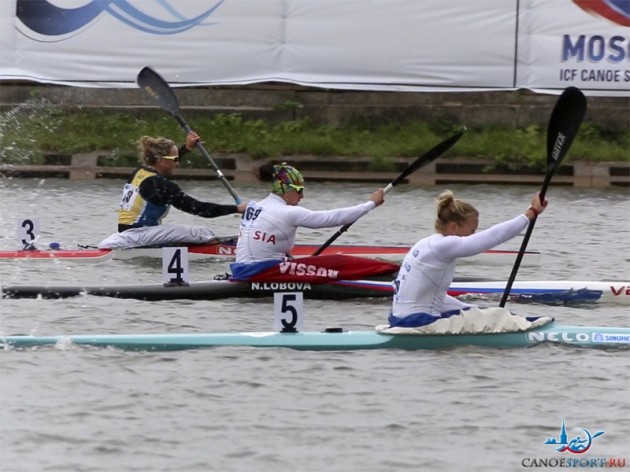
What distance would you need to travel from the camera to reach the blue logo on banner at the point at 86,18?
20266 mm

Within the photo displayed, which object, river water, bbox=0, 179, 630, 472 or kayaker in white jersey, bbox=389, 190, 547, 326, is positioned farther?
kayaker in white jersey, bbox=389, 190, 547, 326

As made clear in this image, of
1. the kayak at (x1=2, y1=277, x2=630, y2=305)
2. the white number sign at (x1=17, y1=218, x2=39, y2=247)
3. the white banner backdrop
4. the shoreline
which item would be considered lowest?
the kayak at (x1=2, y1=277, x2=630, y2=305)

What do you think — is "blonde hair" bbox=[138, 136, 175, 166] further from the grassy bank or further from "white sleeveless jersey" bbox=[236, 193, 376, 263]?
the grassy bank

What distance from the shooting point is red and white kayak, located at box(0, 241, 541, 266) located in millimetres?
13531

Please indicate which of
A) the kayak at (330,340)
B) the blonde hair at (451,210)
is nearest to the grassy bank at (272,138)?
the kayak at (330,340)

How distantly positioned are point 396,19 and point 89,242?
22.1 ft

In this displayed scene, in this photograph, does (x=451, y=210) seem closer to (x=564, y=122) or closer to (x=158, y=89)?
(x=564, y=122)

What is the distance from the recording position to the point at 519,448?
776 cm

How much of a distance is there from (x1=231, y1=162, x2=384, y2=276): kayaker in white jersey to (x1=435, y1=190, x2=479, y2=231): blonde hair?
2.20 metres

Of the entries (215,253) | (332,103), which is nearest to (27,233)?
(215,253)

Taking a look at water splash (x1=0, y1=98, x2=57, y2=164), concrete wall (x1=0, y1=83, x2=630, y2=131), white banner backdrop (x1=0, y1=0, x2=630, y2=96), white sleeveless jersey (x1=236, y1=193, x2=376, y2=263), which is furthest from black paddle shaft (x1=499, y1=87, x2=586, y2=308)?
water splash (x1=0, y1=98, x2=57, y2=164)

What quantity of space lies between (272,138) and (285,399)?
39.8ft

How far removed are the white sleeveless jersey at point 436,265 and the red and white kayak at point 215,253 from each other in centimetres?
410

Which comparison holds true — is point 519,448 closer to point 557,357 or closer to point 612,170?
point 557,357
